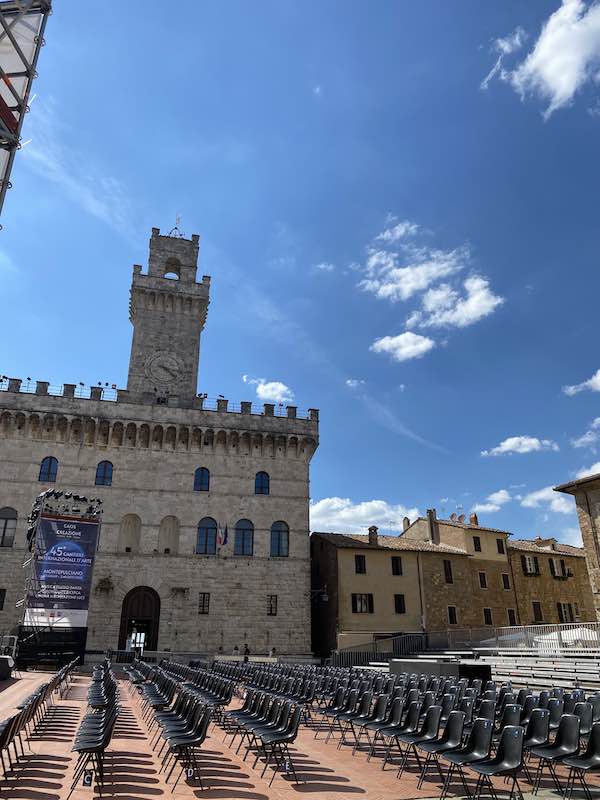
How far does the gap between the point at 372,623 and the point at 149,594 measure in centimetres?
1245

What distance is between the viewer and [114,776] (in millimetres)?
7180

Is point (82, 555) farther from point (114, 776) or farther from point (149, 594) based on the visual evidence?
point (114, 776)

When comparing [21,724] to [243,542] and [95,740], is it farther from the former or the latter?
[243,542]

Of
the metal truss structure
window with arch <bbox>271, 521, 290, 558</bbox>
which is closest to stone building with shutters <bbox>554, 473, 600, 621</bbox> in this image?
window with arch <bbox>271, 521, 290, 558</bbox>

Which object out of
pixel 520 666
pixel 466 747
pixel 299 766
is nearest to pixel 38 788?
pixel 299 766

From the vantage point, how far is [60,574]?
23.8 metres

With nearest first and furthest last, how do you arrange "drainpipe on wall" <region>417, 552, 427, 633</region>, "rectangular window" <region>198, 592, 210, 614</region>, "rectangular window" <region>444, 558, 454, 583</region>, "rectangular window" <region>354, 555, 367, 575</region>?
"rectangular window" <region>198, 592, 210, 614</region> < "drainpipe on wall" <region>417, 552, 427, 633</region> < "rectangular window" <region>354, 555, 367, 575</region> < "rectangular window" <region>444, 558, 454, 583</region>

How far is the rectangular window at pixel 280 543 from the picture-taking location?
3209 cm

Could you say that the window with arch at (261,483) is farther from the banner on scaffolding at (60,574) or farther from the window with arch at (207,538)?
the banner on scaffolding at (60,574)

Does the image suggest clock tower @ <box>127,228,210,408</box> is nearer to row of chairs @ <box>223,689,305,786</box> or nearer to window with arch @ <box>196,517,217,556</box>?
window with arch @ <box>196,517,217,556</box>

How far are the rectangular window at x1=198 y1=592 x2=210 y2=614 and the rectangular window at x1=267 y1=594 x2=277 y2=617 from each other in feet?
10.8

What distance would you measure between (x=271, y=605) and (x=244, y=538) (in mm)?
3931

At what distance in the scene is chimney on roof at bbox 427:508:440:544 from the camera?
1526 inches

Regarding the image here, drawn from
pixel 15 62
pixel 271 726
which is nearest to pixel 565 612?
pixel 271 726
